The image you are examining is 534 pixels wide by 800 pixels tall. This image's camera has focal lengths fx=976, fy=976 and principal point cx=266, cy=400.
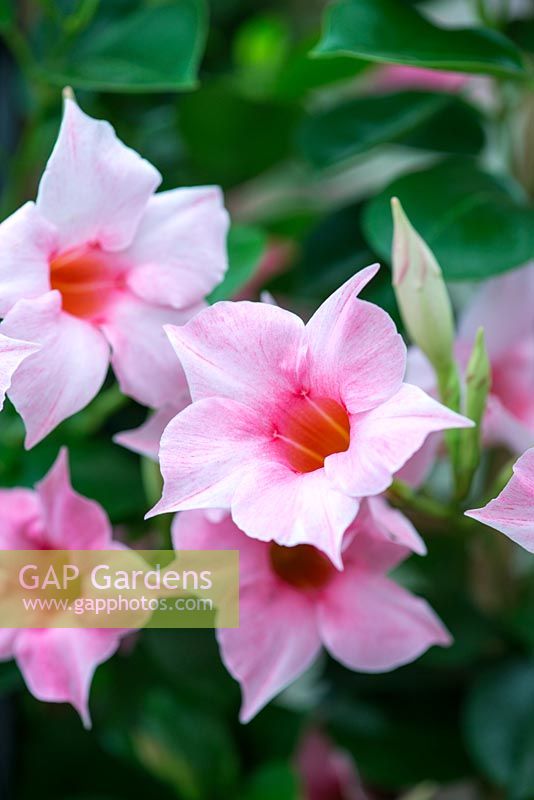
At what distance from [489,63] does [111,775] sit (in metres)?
0.59

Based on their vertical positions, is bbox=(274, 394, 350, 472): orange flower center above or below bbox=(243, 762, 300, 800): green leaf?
above

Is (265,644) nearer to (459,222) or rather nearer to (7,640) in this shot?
(7,640)

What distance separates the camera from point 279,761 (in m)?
0.72

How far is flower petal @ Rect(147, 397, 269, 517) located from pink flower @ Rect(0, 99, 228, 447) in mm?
65

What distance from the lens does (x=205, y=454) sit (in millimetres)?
369

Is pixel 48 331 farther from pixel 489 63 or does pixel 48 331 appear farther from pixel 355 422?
pixel 489 63

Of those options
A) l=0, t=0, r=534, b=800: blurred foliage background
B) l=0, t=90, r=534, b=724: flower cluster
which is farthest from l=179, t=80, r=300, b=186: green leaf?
l=0, t=90, r=534, b=724: flower cluster

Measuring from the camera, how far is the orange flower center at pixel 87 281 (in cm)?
46

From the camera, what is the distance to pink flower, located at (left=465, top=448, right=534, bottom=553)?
347mm

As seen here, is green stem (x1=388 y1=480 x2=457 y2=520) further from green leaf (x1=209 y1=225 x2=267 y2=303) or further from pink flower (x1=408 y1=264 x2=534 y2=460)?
green leaf (x1=209 y1=225 x2=267 y2=303)

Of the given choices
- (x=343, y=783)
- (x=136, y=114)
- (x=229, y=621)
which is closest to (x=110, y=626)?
(x=229, y=621)

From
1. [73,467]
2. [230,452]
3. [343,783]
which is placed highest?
[230,452]

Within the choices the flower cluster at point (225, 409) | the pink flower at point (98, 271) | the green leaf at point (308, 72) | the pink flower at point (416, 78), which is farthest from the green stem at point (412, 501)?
the pink flower at point (416, 78)

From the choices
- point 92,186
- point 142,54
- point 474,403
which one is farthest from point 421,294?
point 142,54
